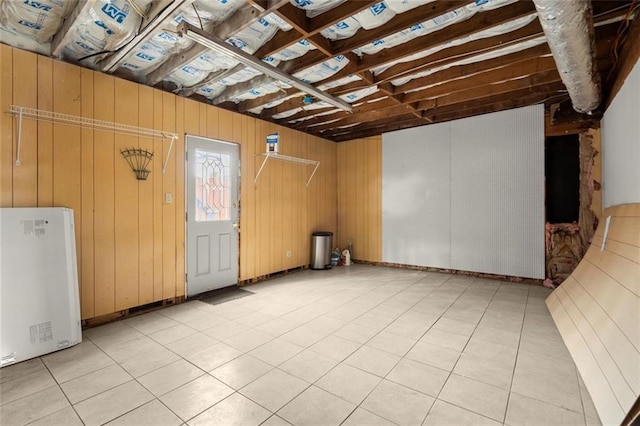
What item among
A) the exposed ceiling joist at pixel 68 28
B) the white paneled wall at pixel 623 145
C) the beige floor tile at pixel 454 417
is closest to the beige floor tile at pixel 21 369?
the exposed ceiling joist at pixel 68 28

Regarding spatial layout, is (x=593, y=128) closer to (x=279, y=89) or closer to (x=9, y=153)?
(x=279, y=89)

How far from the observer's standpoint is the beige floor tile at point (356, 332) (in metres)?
2.81

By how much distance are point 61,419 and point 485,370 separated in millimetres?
2880

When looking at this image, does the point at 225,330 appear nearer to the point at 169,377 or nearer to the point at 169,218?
the point at 169,377

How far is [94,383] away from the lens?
6.93ft

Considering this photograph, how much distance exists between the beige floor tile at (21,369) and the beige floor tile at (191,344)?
923 mm

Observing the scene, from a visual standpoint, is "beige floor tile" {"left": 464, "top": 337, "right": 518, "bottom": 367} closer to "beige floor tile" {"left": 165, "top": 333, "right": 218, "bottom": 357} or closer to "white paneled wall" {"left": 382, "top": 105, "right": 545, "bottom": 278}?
"beige floor tile" {"left": 165, "top": 333, "right": 218, "bottom": 357}

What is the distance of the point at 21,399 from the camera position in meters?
1.94

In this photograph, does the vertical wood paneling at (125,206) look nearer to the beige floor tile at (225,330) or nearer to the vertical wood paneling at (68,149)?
the vertical wood paneling at (68,149)

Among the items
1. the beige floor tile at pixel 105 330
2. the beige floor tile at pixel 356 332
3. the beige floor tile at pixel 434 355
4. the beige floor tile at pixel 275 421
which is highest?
the beige floor tile at pixel 356 332

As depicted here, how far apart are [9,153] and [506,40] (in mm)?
4591

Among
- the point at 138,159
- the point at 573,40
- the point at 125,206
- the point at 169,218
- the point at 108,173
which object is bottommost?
the point at 169,218

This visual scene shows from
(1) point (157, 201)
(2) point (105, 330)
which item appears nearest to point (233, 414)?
(2) point (105, 330)

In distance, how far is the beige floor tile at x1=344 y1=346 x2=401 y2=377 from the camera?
2.28m
